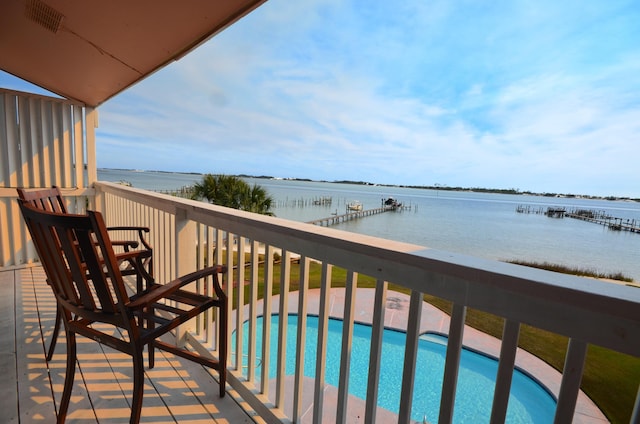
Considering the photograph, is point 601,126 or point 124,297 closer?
point 124,297

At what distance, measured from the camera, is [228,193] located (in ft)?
44.4

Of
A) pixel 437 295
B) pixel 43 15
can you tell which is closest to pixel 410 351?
pixel 437 295

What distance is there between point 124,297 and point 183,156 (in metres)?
31.9

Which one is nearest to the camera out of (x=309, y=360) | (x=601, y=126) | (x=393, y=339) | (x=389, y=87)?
(x=309, y=360)

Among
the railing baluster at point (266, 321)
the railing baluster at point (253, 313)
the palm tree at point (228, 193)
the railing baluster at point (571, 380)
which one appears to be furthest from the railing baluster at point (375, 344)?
the palm tree at point (228, 193)

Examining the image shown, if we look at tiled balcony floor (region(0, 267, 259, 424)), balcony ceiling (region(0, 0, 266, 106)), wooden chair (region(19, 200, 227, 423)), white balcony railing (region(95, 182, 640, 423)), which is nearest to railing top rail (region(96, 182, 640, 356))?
white balcony railing (region(95, 182, 640, 423))

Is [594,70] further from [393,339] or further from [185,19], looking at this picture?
[185,19]

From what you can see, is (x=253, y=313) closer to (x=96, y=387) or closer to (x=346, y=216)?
(x=96, y=387)

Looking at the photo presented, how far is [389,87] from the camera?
19750mm

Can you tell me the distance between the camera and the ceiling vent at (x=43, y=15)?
195 cm

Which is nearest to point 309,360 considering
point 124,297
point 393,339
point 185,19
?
point 393,339

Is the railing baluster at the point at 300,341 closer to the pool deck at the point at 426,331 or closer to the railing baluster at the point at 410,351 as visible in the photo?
the railing baluster at the point at 410,351

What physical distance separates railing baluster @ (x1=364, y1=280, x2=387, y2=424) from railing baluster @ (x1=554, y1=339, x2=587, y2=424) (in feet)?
1.54

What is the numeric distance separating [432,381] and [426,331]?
128 cm
